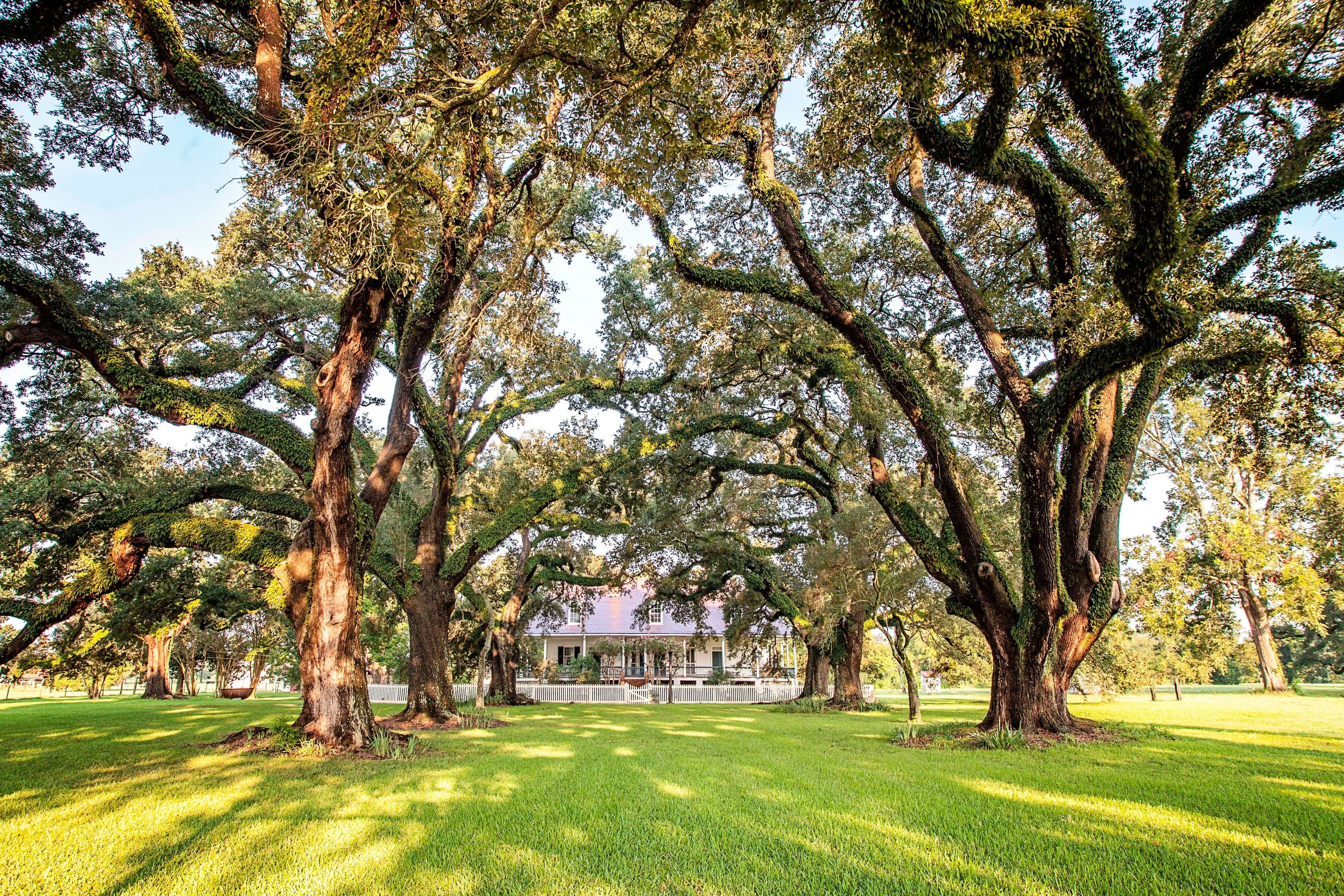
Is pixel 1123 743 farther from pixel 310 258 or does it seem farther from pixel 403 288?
pixel 310 258

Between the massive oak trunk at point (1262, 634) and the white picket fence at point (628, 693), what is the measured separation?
1286 cm

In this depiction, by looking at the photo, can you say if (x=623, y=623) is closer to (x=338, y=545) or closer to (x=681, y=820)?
(x=338, y=545)

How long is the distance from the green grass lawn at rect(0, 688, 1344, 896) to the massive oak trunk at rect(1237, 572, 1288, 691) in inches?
579

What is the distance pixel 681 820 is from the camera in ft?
14.3

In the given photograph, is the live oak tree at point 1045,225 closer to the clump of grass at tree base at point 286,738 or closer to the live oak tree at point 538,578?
the clump of grass at tree base at point 286,738

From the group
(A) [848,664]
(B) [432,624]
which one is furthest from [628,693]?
(B) [432,624]

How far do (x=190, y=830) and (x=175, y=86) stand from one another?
781 centimetres

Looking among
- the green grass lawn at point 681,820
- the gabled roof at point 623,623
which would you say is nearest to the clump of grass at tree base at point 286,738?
the green grass lawn at point 681,820

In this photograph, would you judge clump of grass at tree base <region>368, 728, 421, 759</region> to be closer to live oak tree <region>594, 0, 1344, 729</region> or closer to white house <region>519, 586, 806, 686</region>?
live oak tree <region>594, 0, 1344, 729</region>

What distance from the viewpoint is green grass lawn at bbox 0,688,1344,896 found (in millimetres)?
3213

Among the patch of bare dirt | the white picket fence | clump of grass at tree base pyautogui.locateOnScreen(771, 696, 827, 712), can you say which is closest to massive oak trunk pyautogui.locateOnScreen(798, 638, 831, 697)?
clump of grass at tree base pyautogui.locateOnScreen(771, 696, 827, 712)

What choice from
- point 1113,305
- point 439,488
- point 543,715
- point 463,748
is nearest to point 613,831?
point 463,748

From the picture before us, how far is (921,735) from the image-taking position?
10.1m

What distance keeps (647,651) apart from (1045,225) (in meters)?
22.5
